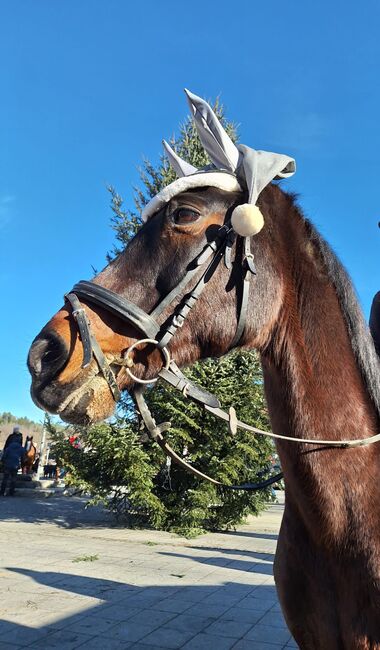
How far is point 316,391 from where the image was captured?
5.98 feet

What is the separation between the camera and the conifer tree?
9266 mm

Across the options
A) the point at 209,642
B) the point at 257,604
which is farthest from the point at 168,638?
the point at 257,604

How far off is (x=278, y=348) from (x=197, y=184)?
683mm

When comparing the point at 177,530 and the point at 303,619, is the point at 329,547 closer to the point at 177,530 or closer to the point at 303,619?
the point at 303,619

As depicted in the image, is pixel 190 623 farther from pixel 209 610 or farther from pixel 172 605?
pixel 172 605

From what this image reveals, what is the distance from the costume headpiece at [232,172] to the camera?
177cm

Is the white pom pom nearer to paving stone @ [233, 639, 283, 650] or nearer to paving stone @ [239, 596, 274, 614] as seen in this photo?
paving stone @ [233, 639, 283, 650]

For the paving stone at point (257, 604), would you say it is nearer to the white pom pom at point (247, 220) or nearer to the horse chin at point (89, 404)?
the horse chin at point (89, 404)

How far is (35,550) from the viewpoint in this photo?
817 centimetres

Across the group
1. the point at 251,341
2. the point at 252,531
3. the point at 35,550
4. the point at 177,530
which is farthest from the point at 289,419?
the point at 252,531

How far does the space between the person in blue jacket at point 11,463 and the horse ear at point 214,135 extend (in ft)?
45.1

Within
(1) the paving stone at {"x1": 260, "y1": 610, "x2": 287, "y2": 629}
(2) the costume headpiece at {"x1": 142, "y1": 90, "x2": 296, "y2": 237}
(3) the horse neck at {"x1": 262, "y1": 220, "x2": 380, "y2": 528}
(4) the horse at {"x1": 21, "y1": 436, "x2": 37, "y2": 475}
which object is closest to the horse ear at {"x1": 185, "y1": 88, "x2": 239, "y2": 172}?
(2) the costume headpiece at {"x1": 142, "y1": 90, "x2": 296, "y2": 237}

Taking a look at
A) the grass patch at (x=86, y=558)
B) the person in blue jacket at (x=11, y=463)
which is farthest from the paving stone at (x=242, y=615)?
the person in blue jacket at (x=11, y=463)

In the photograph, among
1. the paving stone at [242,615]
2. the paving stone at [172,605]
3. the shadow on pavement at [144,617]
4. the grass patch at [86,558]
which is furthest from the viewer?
the grass patch at [86,558]
